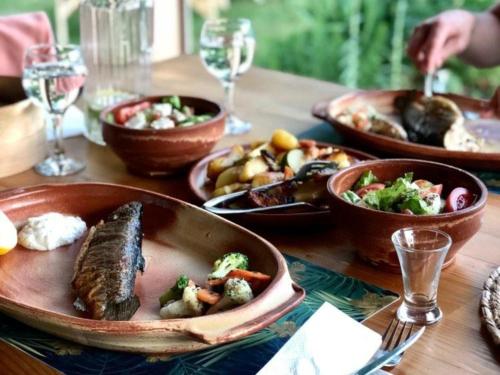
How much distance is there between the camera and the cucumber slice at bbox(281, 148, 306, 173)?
1.28 m

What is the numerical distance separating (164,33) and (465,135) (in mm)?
1890

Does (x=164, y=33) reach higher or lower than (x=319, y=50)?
higher

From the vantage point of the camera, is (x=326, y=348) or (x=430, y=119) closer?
Answer: (x=326, y=348)

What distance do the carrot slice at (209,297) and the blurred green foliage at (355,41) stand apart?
11.5ft

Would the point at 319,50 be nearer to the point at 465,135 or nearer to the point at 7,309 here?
the point at 465,135

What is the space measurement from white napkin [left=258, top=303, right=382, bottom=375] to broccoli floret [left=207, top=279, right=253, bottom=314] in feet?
0.24

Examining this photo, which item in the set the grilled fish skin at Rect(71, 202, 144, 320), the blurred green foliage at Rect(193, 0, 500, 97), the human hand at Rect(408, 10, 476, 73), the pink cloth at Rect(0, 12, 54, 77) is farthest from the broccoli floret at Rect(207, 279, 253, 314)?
the blurred green foliage at Rect(193, 0, 500, 97)

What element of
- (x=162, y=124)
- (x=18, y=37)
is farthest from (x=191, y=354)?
(x=18, y=37)

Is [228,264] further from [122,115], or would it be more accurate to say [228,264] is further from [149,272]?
[122,115]

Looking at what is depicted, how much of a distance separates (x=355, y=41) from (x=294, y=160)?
3.26m

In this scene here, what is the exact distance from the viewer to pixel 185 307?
876 mm

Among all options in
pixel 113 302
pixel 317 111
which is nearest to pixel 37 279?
pixel 113 302

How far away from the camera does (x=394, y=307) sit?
94cm

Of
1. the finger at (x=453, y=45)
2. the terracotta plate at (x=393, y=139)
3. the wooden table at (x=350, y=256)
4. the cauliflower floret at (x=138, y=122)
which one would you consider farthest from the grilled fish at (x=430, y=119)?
the cauliflower floret at (x=138, y=122)
